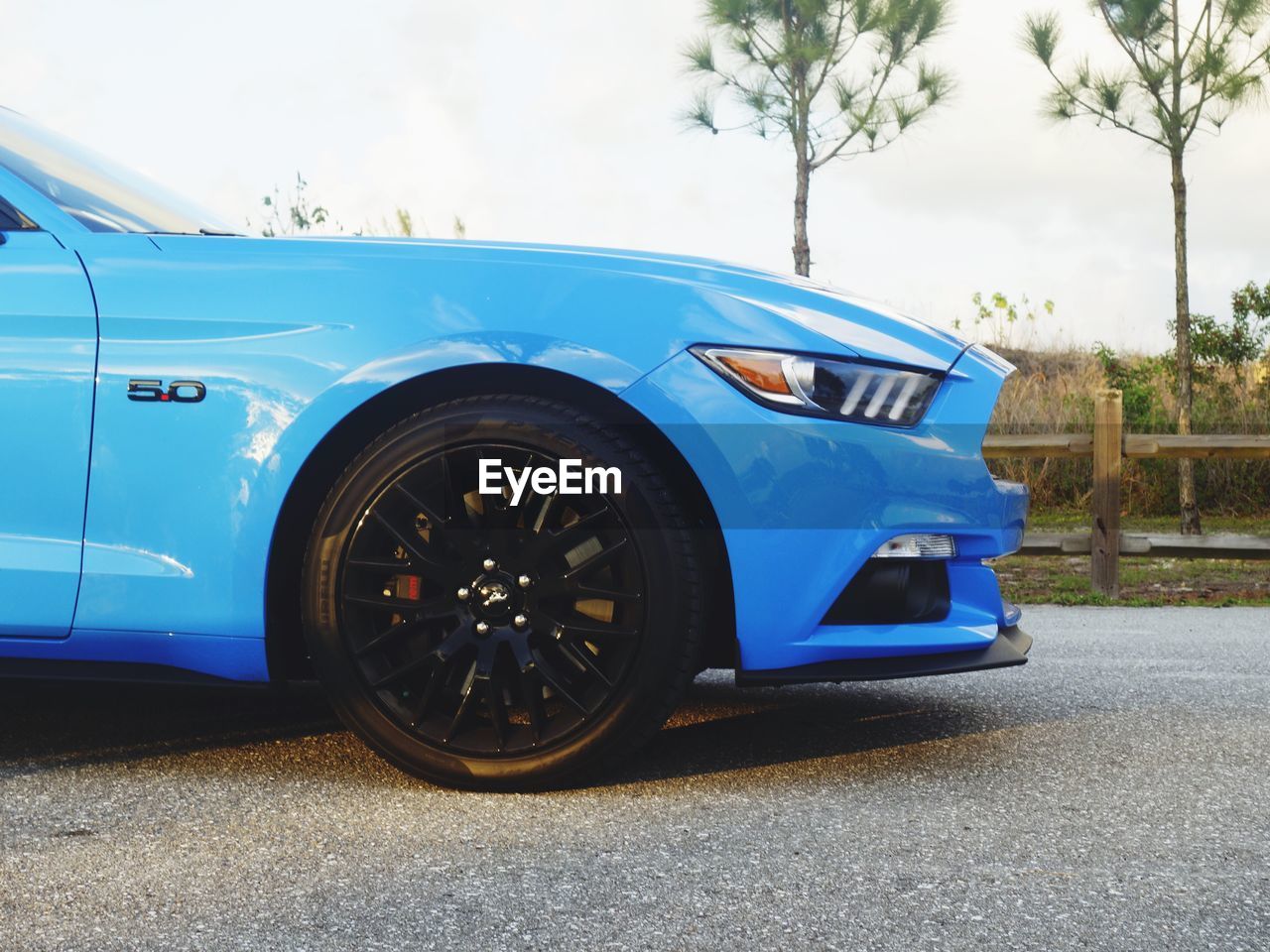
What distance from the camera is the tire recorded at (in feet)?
8.50

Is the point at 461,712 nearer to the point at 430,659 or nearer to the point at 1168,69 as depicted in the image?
the point at 430,659

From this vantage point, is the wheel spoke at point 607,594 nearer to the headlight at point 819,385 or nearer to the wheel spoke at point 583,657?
the wheel spoke at point 583,657

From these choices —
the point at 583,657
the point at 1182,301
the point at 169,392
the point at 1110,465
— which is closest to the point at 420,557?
the point at 583,657

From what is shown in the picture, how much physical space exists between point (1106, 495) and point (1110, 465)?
0.64ft

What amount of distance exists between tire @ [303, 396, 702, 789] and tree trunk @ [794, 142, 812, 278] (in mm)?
13493

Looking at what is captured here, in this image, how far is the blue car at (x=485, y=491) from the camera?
2598mm

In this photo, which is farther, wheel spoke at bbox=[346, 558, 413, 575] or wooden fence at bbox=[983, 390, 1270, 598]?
wooden fence at bbox=[983, 390, 1270, 598]

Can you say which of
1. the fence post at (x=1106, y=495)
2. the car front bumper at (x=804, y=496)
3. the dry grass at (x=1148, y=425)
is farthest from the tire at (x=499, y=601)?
the dry grass at (x=1148, y=425)

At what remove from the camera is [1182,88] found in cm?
1382

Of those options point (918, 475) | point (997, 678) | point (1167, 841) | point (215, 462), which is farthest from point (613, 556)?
point (997, 678)

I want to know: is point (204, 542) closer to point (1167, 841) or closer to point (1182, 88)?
point (1167, 841)

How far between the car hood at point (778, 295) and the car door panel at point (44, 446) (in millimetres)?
568

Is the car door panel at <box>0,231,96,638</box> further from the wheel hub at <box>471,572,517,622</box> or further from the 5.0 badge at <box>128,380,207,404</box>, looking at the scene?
the wheel hub at <box>471,572,517,622</box>

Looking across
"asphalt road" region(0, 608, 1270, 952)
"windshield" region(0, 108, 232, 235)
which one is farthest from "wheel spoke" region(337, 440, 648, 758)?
"windshield" region(0, 108, 232, 235)
